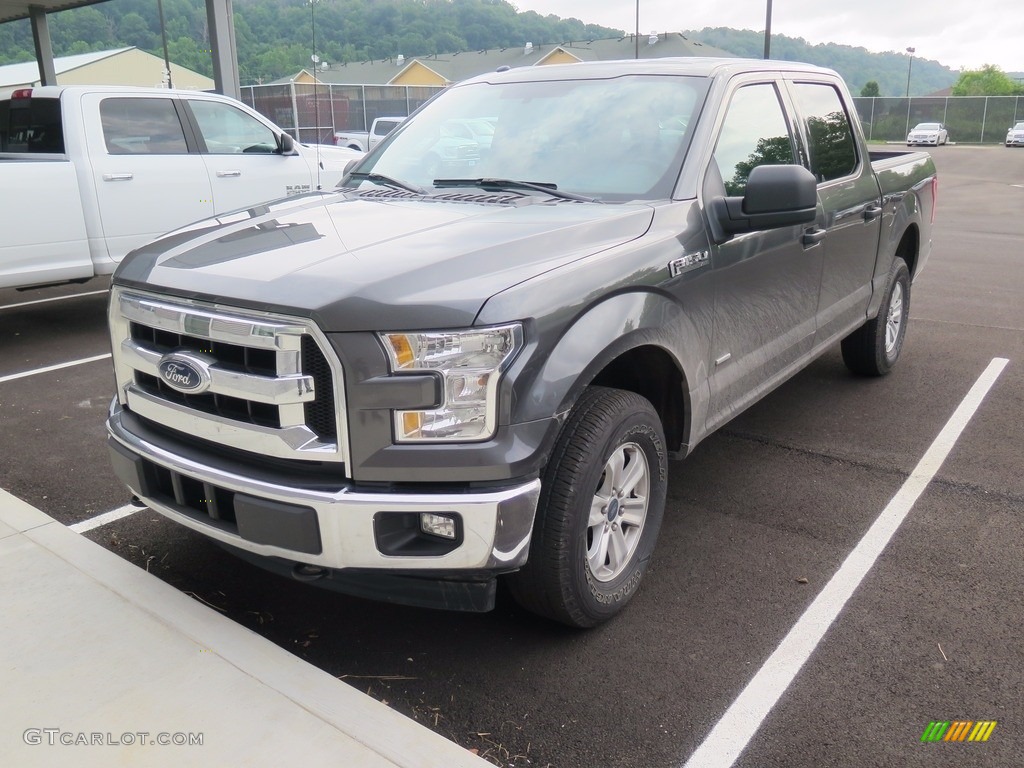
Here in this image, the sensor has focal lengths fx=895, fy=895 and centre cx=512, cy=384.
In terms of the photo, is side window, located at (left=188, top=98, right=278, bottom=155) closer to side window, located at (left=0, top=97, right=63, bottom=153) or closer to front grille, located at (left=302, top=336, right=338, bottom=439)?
side window, located at (left=0, top=97, right=63, bottom=153)

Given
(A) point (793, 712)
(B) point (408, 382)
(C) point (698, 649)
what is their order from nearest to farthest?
(B) point (408, 382) → (A) point (793, 712) → (C) point (698, 649)

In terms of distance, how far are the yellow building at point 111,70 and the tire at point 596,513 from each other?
46899 millimetres

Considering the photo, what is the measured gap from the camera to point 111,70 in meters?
60.0

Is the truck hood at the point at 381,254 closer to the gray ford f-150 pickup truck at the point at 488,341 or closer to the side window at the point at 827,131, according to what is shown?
the gray ford f-150 pickup truck at the point at 488,341

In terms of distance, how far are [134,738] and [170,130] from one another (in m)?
6.47

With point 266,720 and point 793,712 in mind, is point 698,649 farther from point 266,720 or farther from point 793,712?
point 266,720

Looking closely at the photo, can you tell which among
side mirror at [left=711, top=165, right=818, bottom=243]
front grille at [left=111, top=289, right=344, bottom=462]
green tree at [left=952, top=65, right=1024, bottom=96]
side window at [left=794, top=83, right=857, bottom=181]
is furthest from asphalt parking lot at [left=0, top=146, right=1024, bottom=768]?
green tree at [left=952, top=65, right=1024, bottom=96]

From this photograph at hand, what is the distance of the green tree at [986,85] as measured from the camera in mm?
87188

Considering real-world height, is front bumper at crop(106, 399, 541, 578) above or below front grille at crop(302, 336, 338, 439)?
below

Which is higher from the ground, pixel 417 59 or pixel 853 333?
pixel 417 59

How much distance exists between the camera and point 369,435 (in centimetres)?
245

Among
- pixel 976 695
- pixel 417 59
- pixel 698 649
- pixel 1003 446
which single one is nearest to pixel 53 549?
pixel 698 649

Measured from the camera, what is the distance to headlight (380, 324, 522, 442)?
2.44 meters

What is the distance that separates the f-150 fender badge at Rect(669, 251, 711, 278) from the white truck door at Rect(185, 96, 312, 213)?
17.7 feet
